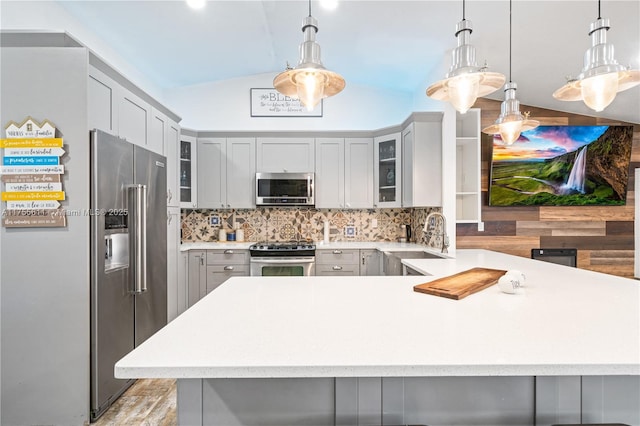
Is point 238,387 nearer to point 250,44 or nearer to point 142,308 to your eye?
point 142,308

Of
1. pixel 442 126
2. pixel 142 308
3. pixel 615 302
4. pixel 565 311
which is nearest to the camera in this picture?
pixel 565 311

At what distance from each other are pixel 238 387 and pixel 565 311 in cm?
116

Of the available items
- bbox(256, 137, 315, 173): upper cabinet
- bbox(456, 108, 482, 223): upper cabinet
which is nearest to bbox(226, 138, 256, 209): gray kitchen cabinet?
Answer: bbox(256, 137, 315, 173): upper cabinet

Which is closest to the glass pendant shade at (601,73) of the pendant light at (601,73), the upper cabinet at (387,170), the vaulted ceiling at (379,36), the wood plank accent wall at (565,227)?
the pendant light at (601,73)

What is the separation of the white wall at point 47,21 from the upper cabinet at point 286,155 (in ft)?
5.69

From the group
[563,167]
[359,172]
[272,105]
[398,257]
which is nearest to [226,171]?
[272,105]

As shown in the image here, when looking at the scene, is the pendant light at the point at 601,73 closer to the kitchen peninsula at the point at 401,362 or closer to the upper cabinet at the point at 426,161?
the kitchen peninsula at the point at 401,362

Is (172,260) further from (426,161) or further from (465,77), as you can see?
(465,77)

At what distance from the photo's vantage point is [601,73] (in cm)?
130

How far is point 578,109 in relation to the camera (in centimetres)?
370

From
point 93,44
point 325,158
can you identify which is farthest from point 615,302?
point 93,44

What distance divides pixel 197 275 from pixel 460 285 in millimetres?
3136

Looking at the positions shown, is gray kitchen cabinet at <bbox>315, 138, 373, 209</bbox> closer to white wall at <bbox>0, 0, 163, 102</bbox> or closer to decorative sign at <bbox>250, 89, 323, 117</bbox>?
decorative sign at <bbox>250, 89, 323, 117</bbox>

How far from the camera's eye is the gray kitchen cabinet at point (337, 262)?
3766mm
